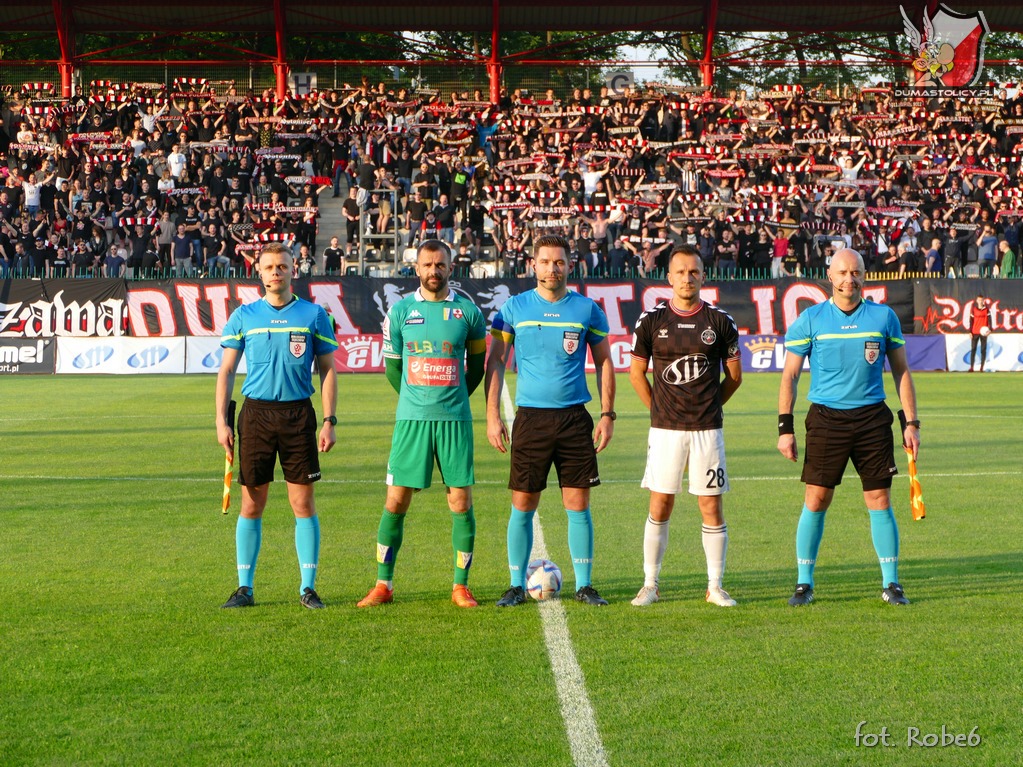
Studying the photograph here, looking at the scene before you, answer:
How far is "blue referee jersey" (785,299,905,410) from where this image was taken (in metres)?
6.87

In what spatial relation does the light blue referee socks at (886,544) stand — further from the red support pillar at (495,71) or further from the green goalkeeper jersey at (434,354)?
the red support pillar at (495,71)

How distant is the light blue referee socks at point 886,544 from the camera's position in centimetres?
688

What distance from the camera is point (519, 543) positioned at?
22.5 ft

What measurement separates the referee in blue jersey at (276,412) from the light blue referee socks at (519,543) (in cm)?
114

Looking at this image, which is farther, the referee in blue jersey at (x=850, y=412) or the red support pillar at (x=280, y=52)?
the red support pillar at (x=280, y=52)

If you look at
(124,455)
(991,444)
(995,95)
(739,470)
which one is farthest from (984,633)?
(995,95)

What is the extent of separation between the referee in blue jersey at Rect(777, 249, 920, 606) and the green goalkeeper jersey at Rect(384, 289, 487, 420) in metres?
1.90

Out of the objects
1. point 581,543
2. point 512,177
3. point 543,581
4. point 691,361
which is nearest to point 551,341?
point 691,361

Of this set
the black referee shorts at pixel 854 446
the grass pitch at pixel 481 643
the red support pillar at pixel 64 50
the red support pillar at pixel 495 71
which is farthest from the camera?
the red support pillar at pixel 64 50

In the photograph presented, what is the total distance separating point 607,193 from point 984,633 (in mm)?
28461

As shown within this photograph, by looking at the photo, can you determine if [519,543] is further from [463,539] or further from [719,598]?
[719,598]

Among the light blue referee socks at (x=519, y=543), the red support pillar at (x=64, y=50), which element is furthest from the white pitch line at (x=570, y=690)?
the red support pillar at (x=64, y=50)

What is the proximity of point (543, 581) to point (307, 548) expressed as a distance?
1.41m

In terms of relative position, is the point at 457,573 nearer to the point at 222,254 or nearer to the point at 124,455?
the point at 124,455
